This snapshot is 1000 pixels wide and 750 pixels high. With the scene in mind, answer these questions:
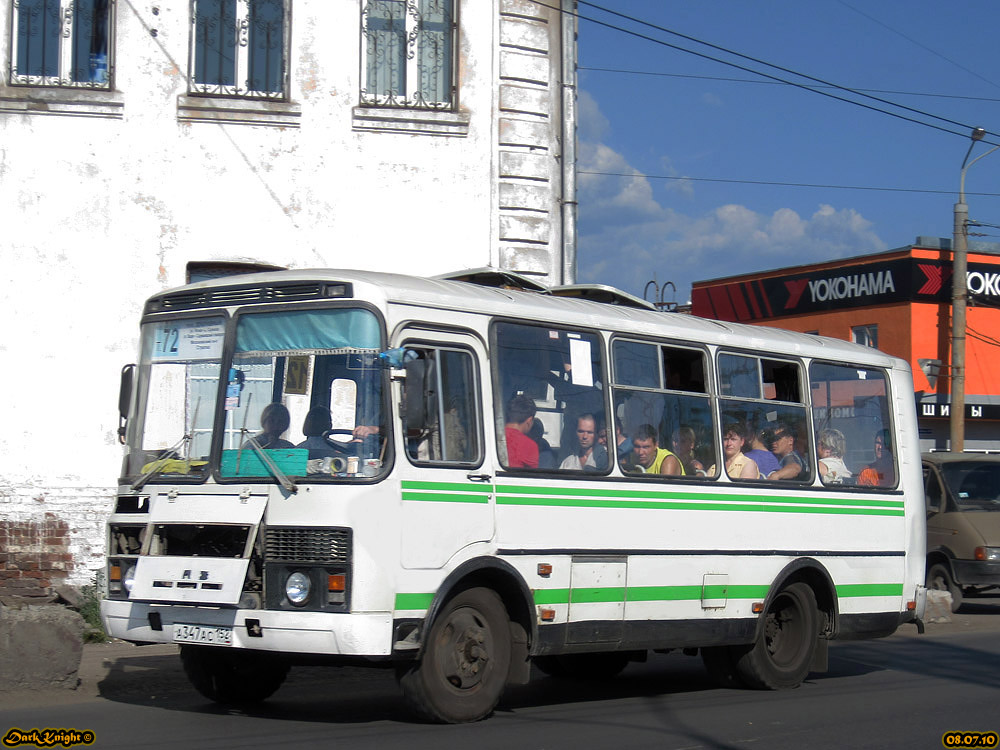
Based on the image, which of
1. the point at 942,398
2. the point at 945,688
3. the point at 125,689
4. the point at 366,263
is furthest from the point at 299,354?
the point at 942,398

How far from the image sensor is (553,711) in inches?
371

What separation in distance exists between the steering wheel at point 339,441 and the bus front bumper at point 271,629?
96cm

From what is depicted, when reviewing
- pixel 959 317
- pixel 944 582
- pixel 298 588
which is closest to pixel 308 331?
pixel 298 588

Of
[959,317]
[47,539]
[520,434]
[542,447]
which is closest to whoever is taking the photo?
[520,434]

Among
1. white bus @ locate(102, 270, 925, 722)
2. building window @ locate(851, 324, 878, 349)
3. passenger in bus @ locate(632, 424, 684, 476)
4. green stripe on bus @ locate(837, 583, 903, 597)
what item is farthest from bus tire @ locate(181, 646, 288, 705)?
building window @ locate(851, 324, 878, 349)

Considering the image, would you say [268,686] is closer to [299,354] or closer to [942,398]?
[299,354]

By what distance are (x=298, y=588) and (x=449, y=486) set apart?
1135 millimetres

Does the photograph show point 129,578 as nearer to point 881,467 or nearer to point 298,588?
point 298,588

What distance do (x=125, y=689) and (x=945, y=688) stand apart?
634 centimetres

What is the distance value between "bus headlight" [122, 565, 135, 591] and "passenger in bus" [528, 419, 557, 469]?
8.76 ft

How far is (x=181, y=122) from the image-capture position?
15.5 m

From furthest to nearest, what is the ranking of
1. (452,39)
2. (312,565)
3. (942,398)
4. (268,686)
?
(942,398) < (452,39) < (268,686) < (312,565)

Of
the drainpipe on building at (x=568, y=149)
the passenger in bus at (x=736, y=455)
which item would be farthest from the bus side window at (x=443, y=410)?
the drainpipe on building at (x=568, y=149)

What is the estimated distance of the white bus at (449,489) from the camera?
25.9 feet
